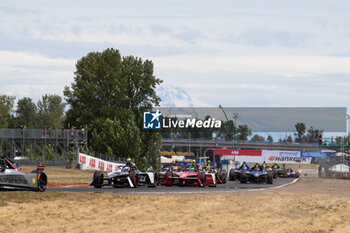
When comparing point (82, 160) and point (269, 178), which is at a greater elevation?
point (82, 160)

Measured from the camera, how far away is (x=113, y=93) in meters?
76.5

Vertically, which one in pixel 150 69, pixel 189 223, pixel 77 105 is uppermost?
pixel 150 69

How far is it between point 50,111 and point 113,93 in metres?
85.3

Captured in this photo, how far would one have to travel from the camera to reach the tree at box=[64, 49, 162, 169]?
75438mm

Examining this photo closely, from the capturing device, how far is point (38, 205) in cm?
1752

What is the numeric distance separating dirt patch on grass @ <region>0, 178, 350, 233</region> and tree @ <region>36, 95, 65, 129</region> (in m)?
131

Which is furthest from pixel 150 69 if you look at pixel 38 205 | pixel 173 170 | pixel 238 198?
pixel 38 205

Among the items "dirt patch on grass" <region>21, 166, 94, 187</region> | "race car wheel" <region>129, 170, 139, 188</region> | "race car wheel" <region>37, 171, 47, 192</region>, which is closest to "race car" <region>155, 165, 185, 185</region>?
"race car wheel" <region>129, 170, 139, 188</region>

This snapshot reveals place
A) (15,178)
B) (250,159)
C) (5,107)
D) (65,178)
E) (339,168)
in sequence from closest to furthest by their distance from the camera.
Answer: (15,178)
(65,178)
(339,168)
(250,159)
(5,107)

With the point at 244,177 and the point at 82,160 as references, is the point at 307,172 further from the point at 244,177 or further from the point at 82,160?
the point at 244,177

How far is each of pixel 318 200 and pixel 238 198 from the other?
2906 mm

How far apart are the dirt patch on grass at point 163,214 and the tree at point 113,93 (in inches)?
2046

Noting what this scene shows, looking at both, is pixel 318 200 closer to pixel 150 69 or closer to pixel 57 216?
pixel 57 216

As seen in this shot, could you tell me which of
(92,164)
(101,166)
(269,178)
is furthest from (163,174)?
(101,166)
